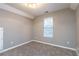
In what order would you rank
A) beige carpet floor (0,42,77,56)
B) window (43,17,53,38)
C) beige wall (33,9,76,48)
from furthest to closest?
1. window (43,17,53,38)
2. beige wall (33,9,76,48)
3. beige carpet floor (0,42,77,56)

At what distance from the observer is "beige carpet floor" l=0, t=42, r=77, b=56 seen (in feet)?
6.93

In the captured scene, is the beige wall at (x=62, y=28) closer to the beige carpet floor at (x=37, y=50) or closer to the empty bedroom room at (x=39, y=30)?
the empty bedroom room at (x=39, y=30)

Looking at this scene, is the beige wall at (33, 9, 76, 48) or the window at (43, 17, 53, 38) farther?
the window at (43, 17, 53, 38)

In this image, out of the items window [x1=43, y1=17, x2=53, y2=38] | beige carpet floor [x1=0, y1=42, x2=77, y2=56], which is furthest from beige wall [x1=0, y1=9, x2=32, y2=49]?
window [x1=43, y1=17, x2=53, y2=38]

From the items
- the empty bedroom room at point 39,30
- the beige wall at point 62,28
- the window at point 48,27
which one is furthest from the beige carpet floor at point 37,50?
the window at point 48,27

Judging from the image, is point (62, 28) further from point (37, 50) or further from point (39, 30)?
point (37, 50)

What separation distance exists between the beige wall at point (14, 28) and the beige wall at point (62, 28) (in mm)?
228

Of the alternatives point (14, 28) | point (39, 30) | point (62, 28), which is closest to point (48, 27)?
point (39, 30)

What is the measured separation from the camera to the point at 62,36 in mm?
2350

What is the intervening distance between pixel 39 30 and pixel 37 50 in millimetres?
520

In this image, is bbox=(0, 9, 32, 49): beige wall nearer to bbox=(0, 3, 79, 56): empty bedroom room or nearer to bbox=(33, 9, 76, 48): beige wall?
bbox=(0, 3, 79, 56): empty bedroom room

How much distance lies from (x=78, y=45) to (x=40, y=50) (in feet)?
3.29

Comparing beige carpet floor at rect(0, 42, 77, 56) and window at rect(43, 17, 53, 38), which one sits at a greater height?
window at rect(43, 17, 53, 38)

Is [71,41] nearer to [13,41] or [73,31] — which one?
[73,31]
